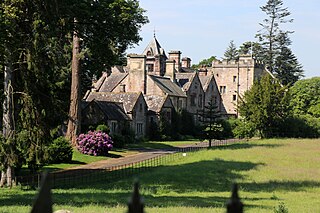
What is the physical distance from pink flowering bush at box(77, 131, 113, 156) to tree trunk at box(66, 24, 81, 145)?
3.80 feet

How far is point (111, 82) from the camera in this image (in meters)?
78.2

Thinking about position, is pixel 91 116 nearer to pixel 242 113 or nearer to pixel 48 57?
pixel 242 113

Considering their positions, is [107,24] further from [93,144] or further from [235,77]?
[235,77]

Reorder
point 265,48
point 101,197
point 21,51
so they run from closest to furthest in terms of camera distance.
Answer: point 101,197 → point 21,51 → point 265,48

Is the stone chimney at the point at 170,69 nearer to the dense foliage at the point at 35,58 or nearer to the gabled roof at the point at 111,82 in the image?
the gabled roof at the point at 111,82

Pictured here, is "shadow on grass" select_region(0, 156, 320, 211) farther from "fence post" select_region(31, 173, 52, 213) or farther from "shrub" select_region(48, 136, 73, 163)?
"fence post" select_region(31, 173, 52, 213)

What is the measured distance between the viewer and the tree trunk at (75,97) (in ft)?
149

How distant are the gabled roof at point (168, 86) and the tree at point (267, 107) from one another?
10.5 m

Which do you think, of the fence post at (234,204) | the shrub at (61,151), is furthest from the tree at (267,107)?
the fence post at (234,204)

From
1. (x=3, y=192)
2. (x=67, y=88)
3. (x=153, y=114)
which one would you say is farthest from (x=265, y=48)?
(x=3, y=192)

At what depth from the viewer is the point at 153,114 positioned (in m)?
70.6

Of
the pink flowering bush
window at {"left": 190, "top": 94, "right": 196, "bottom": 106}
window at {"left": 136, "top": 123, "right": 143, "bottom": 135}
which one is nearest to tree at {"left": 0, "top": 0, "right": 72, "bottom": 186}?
the pink flowering bush

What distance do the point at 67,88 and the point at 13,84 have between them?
21684 millimetres

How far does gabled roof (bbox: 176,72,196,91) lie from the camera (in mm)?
81887
